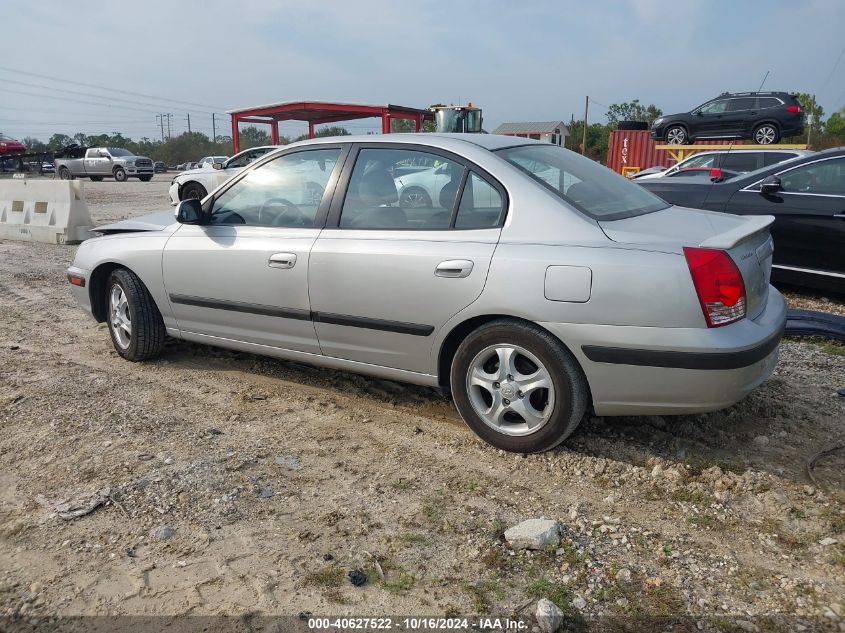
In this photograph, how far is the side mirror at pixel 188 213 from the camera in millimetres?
4332

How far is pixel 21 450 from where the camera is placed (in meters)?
3.49

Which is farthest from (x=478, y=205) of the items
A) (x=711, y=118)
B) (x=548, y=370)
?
(x=711, y=118)

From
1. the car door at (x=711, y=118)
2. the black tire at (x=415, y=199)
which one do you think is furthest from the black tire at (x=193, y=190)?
the car door at (x=711, y=118)

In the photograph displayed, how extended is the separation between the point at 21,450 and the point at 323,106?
21.3m

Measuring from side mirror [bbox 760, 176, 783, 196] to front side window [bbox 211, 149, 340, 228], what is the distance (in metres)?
4.48

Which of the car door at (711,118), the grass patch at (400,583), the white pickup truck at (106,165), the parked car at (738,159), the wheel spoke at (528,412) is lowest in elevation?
the grass patch at (400,583)

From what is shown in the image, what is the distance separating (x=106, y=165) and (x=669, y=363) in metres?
34.8

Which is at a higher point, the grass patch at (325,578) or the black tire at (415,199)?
the black tire at (415,199)

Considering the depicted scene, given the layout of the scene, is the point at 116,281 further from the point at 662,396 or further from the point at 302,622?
the point at 662,396

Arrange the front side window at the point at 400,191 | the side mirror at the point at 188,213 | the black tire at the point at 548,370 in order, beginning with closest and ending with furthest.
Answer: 1. the black tire at the point at 548,370
2. the front side window at the point at 400,191
3. the side mirror at the point at 188,213

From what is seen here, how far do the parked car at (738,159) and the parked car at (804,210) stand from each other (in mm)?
5938

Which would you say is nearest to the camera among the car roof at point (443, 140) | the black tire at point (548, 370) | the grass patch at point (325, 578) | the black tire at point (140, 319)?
the grass patch at point (325, 578)

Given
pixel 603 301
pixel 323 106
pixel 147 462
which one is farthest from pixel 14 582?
pixel 323 106

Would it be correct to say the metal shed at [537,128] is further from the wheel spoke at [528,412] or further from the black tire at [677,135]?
the wheel spoke at [528,412]
